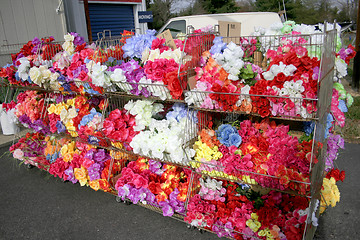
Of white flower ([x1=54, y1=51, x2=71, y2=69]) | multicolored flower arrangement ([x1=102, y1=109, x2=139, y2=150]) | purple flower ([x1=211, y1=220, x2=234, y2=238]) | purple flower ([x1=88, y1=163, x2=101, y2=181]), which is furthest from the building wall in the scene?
purple flower ([x1=211, y1=220, x2=234, y2=238])

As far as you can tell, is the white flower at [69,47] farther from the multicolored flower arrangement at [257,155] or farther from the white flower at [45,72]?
the multicolored flower arrangement at [257,155]

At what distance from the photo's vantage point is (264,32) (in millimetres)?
2602

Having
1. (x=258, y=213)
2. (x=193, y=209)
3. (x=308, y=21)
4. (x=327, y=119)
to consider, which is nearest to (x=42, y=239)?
(x=193, y=209)

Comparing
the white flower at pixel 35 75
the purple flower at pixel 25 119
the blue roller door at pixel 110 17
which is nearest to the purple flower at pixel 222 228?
the white flower at pixel 35 75

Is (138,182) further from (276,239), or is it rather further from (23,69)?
(23,69)

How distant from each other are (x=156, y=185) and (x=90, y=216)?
78cm

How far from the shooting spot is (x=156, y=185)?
108 inches

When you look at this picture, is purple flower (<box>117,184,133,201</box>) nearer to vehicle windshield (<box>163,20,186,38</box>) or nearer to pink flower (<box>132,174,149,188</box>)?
pink flower (<box>132,174,149,188</box>)

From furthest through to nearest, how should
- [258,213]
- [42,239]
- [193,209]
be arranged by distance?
1. [42,239]
2. [193,209]
3. [258,213]

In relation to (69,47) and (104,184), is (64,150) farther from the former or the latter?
(69,47)

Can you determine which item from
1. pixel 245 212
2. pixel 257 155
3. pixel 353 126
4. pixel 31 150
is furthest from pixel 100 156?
pixel 353 126

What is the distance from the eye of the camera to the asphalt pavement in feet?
8.61

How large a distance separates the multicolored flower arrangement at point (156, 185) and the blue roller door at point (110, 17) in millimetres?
6888

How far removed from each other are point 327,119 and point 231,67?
0.84 metres
